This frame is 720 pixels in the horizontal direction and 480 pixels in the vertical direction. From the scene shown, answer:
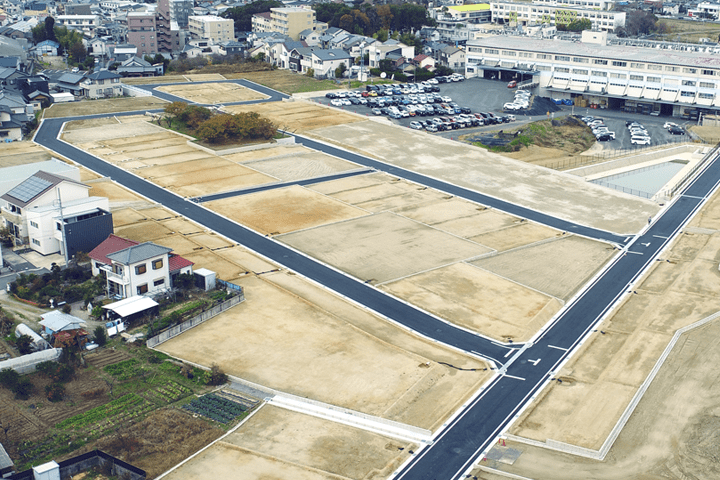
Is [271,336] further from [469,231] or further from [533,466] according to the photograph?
[469,231]

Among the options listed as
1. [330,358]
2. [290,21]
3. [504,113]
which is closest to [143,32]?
[290,21]

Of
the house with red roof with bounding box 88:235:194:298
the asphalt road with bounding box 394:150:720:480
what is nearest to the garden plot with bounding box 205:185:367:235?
the house with red roof with bounding box 88:235:194:298

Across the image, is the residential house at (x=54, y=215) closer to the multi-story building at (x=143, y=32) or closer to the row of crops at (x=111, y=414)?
the row of crops at (x=111, y=414)

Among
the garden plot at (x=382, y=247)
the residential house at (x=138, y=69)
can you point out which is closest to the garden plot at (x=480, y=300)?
the garden plot at (x=382, y=247)

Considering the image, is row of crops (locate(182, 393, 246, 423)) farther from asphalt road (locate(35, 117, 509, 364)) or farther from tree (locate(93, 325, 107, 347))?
asphalt road (locate(35, 117, 509, 364))

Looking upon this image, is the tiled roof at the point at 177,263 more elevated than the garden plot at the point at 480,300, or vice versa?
the tiled roof at the point at 177,263

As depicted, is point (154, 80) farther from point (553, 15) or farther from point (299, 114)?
point (553, 15)

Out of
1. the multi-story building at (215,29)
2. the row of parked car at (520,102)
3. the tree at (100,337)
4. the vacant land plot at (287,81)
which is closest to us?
the tree at (100,337)
